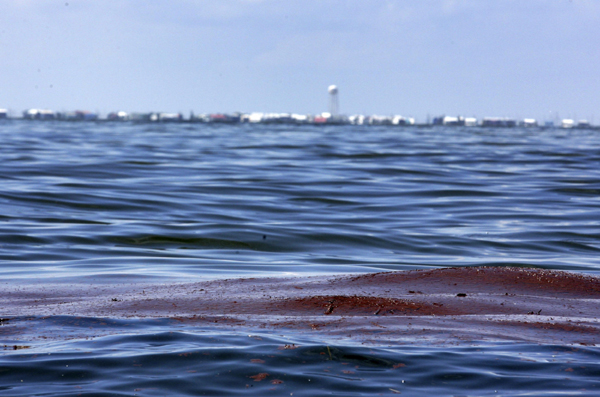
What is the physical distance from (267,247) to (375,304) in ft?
21.4

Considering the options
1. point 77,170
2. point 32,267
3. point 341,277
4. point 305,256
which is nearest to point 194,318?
point 341,277

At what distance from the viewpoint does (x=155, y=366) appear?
4961 mm

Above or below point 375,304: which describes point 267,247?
below

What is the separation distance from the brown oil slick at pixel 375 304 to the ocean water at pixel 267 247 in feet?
0.92

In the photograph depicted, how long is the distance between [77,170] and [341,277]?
62.4ft

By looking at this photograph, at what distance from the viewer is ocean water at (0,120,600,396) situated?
15.8 feet

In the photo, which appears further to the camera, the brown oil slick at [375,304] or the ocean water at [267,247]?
the brown oil slick at [375,304]

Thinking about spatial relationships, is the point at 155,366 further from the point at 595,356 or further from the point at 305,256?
the point at 305,256

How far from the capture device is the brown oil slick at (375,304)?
19.9 ft

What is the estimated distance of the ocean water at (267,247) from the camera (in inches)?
189

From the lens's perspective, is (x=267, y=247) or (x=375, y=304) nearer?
(x=375, y=304)

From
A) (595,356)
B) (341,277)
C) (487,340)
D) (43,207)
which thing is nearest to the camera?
(595,356)

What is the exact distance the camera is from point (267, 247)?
44.3 feet

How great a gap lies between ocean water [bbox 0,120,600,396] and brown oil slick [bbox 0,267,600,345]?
281 millimetres
